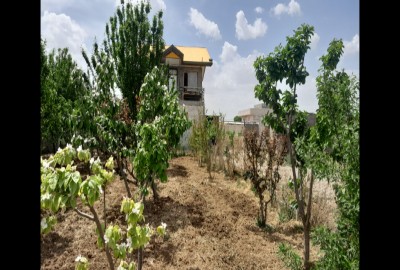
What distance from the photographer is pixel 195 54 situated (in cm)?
2261

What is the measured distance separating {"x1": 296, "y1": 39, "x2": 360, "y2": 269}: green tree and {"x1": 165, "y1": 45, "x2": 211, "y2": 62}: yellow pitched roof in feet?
61.0

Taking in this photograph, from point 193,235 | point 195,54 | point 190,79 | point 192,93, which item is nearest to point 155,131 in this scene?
point 193,235

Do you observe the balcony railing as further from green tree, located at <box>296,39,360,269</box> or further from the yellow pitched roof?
green tree, located at <box>296,39,360,269</box>

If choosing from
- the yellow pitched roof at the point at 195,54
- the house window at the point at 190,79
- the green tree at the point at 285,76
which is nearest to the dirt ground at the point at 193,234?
the green tree at the point at 285,76

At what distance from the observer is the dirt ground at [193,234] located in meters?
4.59

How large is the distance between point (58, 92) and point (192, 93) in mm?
9766

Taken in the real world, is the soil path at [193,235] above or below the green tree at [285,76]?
below

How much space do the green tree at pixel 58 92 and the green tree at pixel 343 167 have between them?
9.90 m

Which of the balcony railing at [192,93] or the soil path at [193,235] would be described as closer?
the soil path at [193,235]

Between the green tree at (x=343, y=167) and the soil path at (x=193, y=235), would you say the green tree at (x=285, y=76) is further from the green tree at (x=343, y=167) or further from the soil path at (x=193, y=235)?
the soil path at (x=193, y=235)

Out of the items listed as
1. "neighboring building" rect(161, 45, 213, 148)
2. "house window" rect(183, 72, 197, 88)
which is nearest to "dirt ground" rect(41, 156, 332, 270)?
"neighboring building" rect(161, 45, 213, 148)

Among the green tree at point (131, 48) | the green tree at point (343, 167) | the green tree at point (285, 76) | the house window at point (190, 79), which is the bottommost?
the green tree at point (343, 167)
